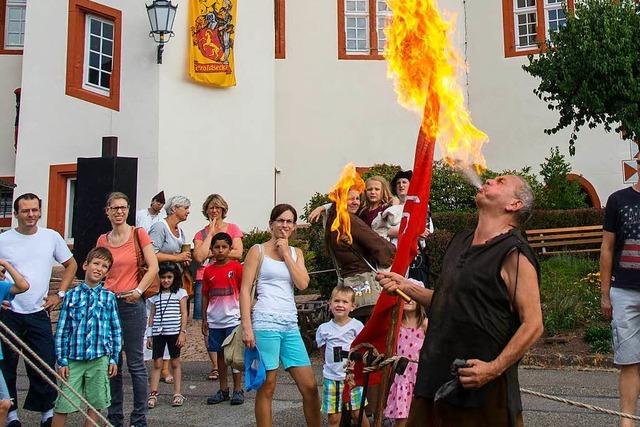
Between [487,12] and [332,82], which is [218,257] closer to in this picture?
[332,82]

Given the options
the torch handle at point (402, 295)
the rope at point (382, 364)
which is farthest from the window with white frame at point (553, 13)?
the torch handle at point (402, 295)

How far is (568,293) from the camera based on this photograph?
12.1m

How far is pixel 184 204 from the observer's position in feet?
30.8

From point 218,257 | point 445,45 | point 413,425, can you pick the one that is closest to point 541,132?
point 218,257

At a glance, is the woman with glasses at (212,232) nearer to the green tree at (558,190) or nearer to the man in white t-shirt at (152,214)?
the man in white t-shirt at (152,214)

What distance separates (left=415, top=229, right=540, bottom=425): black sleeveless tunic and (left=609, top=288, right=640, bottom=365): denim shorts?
2282 millimetres

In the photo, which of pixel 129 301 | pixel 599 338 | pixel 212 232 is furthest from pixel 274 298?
pixel 599 338

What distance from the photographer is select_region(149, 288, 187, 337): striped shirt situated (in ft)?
27.0

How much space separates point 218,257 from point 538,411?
136 inches

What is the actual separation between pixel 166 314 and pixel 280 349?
8.16 ft

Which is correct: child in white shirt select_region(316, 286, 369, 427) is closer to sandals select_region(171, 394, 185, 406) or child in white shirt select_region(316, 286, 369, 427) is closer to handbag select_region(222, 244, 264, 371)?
handbag select_region(222, 244, 264, 371)

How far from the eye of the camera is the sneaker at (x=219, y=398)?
25.9 ft

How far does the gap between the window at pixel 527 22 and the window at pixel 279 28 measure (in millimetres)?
5710

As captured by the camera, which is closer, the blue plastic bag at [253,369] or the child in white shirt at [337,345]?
the blue plastic bag at [253,369]
